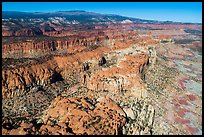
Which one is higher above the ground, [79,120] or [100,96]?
[79,120]

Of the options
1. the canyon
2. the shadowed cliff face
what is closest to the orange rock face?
the canyon

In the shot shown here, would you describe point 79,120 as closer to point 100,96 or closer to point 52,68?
point 100,96

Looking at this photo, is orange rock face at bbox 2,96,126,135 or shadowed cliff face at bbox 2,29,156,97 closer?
orange rock face at bbox 2,96,126,135

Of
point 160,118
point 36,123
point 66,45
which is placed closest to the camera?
Answer: point 36,123

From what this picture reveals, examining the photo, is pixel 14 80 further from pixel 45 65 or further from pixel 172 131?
pixel 172 131

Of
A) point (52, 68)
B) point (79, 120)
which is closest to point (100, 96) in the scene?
point (79, 120)

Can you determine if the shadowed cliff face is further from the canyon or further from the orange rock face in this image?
the orange rock face

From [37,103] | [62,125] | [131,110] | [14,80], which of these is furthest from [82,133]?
[14,80]

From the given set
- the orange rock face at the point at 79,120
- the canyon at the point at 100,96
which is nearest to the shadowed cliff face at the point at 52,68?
the canyon at the point at 100,96

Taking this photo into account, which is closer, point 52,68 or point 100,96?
point 100,96

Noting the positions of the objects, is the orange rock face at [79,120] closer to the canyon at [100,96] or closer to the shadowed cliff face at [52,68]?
the canyon at [100,96]

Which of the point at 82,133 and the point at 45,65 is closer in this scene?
the point at 82,133
